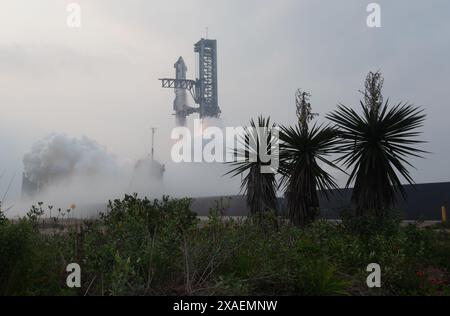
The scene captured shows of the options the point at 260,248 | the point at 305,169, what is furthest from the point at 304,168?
the point at 260,248

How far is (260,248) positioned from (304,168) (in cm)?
581

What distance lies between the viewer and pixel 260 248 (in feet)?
22.2

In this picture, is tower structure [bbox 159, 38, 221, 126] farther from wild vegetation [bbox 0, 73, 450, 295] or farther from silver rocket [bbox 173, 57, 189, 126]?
wild vegetation [bbox 0, 73, 450, 295]

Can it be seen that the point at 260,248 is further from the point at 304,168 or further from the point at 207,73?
the point at 207,73

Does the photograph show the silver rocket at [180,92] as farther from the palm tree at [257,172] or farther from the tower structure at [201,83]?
the palm tree at [257,172]

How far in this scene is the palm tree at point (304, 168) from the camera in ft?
39.9

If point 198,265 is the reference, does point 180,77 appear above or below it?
A: above

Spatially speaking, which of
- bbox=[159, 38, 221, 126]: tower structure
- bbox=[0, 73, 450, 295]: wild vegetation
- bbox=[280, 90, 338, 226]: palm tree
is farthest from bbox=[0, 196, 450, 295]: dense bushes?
bbox=[159, 38, 221, 126]: tower structure

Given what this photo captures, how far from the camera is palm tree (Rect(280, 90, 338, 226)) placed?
39.9 ft

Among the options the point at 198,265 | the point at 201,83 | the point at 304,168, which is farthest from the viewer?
the point at 201,83

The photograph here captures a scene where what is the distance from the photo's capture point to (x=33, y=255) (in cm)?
586

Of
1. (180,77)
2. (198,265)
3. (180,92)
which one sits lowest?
(198,265)

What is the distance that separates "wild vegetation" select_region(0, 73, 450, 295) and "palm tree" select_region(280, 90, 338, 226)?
45 mm

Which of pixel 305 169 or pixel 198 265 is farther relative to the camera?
pixel 305 169
